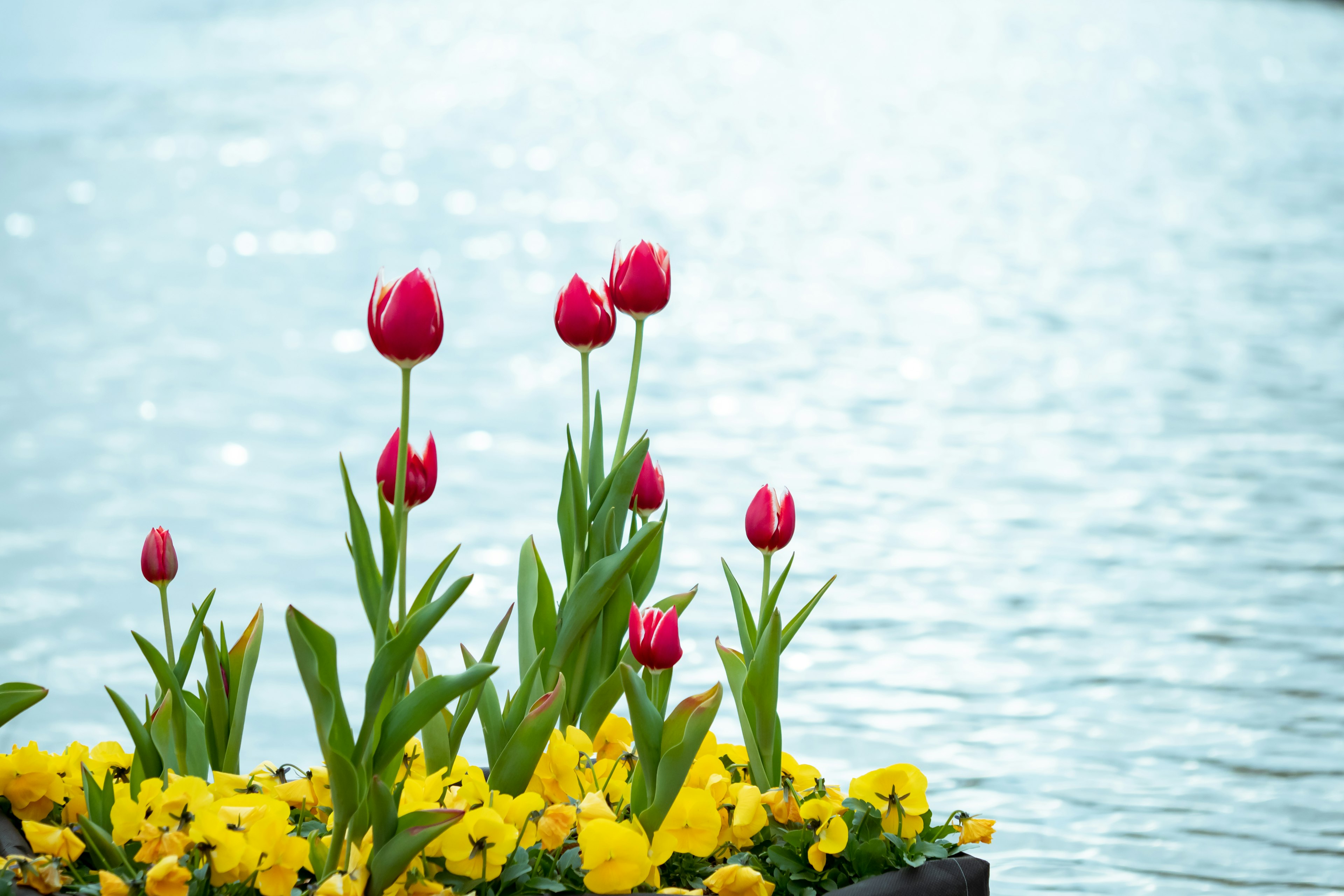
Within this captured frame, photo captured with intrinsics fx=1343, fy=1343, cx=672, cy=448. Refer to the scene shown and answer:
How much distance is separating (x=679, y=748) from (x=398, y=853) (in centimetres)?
19

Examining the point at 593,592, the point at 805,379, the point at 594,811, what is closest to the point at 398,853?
the point at 594,811

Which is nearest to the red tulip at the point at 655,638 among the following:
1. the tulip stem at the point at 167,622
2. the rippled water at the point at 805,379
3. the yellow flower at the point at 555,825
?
the yellow flower at the point at 555,825

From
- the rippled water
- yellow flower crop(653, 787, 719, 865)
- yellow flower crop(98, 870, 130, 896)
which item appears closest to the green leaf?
yellow flower crop(653, 787, 719, 865)

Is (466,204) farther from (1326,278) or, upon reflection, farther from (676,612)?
(676,612)

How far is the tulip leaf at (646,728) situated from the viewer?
2.80 feet

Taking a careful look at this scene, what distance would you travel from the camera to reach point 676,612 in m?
0.95

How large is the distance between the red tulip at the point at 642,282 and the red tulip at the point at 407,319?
245mm

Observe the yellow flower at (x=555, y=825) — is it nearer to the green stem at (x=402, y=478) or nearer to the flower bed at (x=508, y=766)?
the flower bed at (x=508, y=766)

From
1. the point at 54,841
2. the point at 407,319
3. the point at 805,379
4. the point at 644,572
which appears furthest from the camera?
the point at 805,379

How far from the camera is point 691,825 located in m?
0.90

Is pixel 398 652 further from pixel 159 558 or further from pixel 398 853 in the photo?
pixel 159 558

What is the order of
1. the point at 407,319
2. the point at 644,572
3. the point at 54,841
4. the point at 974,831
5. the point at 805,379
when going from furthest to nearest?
the point at 805,379 < the point at 644,572 < the point at 974,831 < the point at 54,841 < the point at 407,319

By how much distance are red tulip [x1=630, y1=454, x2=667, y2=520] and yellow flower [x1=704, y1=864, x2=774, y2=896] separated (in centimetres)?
31

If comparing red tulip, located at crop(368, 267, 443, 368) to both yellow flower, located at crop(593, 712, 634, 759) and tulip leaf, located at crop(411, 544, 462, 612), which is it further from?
yellow flower, located at crop(593, 712, 634, 759)
